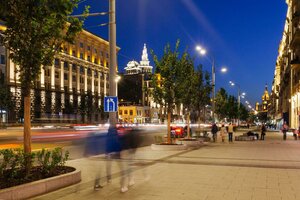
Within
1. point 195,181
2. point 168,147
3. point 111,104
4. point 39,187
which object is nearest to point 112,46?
point 111,104

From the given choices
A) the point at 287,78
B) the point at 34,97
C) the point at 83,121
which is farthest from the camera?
the point at 83,121

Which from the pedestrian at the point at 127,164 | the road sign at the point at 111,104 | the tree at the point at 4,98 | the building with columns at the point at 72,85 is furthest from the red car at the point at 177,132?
the building with columns at the point at 72,85

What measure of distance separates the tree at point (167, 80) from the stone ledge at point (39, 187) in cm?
1396

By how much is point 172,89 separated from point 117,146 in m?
13.3

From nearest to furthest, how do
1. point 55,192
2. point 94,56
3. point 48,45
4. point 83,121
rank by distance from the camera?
point 55,192 < point 48,45 < point 83,121 < point 94,56

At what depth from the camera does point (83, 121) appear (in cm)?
10094

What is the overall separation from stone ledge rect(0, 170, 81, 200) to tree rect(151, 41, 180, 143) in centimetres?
1396

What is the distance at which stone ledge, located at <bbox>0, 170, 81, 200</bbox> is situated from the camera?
821 centimetres

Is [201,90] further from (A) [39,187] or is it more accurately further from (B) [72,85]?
(B) [72,85]

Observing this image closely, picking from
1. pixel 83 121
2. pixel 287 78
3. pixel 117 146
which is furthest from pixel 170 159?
pixel 83 121

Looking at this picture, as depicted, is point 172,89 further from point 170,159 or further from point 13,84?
point 13,84

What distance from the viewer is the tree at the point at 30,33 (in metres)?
9.90

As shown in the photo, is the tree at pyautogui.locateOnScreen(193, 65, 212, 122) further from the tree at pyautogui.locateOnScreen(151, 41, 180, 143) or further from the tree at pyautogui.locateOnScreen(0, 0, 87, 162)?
the tree at pyautogui.locateOnScreen(0, 0, 87, 162)

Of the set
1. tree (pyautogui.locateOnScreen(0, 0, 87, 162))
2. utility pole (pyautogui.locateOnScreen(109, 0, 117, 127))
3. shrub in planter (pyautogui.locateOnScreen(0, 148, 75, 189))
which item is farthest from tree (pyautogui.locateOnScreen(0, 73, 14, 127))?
shrub in planter (pyautogui.locateOnScreen(0, 148, 75, 189))
